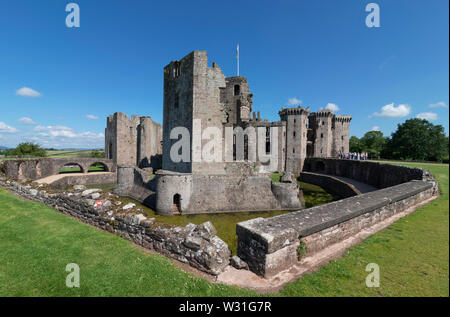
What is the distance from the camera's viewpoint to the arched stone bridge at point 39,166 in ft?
67.4

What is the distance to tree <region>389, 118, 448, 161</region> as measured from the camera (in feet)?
117

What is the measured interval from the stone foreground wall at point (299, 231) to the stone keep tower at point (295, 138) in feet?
99.3

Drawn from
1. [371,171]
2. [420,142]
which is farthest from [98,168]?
[420,142]

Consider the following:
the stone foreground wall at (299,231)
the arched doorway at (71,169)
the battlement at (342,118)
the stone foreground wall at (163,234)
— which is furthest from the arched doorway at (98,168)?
Result: the battlement at (342,118)

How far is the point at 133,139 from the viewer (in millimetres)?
33281

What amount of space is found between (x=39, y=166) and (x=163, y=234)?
31.8 m

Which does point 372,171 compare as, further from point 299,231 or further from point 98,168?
point 98,168

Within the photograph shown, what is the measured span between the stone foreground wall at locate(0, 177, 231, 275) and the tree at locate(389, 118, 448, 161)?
168ft

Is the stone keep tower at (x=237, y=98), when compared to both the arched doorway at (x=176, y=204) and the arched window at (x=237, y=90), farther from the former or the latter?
the arched doorway at (x=176, y=204)

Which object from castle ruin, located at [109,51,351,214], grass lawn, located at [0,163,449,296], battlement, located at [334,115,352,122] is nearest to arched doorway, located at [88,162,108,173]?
castle ruin, located at [109,51,351,214]

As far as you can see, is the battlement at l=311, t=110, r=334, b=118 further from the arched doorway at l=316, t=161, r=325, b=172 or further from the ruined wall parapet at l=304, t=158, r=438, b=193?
the arched doorway at l=316, t=161, r=325, b=172

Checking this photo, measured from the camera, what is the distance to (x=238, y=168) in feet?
54.9

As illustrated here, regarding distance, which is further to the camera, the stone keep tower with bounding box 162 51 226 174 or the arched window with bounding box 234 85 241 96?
the arched window with bounding box 234 85 241 96
